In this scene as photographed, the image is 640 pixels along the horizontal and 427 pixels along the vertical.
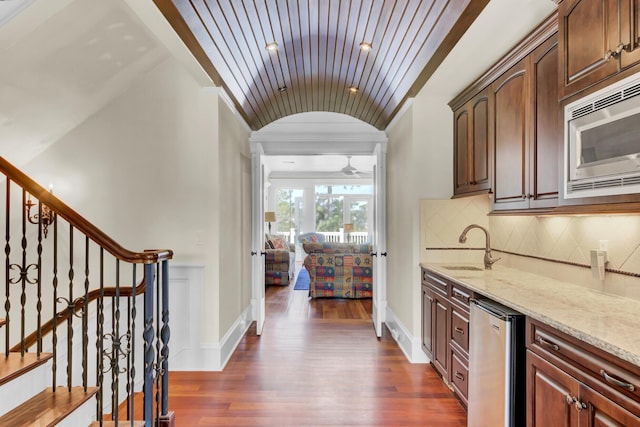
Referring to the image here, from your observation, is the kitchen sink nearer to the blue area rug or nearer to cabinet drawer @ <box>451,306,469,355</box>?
cabinet drawer @ <box>451,306,469,355</box>

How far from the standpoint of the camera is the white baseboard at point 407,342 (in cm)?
333

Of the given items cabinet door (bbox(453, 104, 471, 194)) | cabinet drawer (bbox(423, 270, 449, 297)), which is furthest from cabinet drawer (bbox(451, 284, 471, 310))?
cabinet door (bbox(453, 104, 471, 194))

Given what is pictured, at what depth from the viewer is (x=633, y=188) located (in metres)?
1.44

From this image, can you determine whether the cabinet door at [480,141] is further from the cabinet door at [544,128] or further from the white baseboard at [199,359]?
the white baseboard at [199,359]

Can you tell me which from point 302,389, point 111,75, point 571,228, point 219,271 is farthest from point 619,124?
point 111,75

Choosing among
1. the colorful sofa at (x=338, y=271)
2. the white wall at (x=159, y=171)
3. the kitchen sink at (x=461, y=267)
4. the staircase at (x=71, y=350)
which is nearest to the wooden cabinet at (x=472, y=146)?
the kitchen sink at (x=461, y=267)

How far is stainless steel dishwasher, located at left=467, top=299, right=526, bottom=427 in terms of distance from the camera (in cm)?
176

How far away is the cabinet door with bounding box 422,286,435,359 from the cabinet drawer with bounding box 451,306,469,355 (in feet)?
1.35

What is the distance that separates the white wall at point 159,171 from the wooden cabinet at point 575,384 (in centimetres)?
241

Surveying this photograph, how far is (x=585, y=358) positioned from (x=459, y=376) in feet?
4.26

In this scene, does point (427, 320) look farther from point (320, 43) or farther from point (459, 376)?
point (320, 43)

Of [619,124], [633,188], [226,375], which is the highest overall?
[619,124]

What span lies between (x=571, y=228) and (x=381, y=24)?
6.02ft

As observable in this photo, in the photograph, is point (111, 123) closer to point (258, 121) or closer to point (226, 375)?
point (258, 121)
